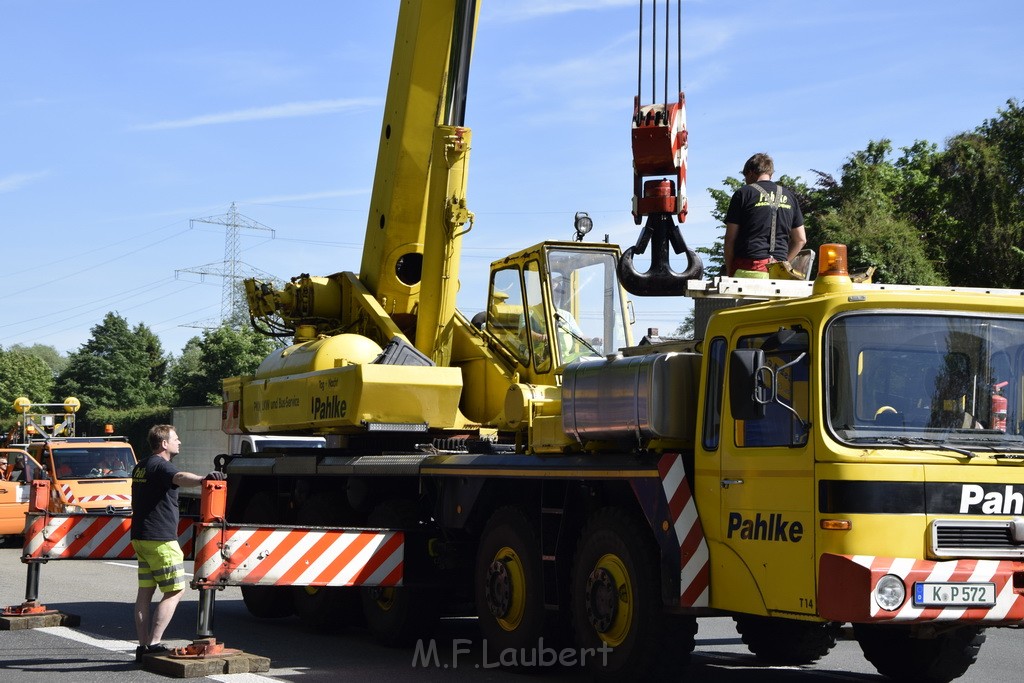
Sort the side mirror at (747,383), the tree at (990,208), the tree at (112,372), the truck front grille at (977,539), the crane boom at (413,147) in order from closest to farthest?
the truck front grille at (977,539) → the side mirror at (747,383) → the crane boom at (413,147) → the tree at (990,208) → the tree at (112,372)

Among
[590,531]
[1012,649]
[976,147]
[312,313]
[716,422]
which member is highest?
[976,147]

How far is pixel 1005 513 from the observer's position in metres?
7.66

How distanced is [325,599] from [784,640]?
172 inches

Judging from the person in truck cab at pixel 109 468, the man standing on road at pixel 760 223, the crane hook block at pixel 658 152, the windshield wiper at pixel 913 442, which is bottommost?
the person in truck cab at pixel 109 468

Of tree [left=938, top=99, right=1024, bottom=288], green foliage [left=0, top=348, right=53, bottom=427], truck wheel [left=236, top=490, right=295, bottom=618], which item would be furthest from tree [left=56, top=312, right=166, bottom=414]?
truck wheel [left=236, top=490, right=295, bottom=618]

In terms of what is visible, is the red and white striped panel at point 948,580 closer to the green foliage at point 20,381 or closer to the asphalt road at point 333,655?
the asphalt road at point 333,655

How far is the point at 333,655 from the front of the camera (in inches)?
437

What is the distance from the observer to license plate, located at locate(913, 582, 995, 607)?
743 cm

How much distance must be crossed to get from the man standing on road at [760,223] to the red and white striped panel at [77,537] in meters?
5.98

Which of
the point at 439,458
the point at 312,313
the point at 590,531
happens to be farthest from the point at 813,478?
the point at 312,313

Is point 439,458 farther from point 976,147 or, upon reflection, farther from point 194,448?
point 194,448

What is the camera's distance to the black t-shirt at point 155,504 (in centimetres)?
1023

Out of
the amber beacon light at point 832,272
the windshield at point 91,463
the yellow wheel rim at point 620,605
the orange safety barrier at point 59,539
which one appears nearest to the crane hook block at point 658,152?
the amber beacon light at point 832,272

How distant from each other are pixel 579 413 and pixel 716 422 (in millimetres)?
1217
